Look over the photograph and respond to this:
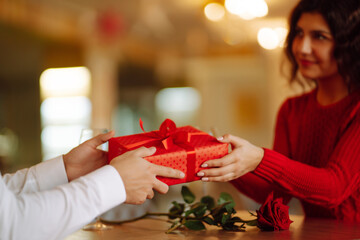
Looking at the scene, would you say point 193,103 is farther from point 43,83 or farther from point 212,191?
point 212,191

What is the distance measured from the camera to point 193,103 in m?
8.48

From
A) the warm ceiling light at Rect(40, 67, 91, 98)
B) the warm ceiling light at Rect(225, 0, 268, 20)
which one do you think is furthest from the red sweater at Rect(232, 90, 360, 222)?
the warm ceiling light at Rect(40, 67, 91, 98)

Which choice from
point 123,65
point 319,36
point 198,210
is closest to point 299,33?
point 319,36

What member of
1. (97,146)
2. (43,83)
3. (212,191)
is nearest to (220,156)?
(97,146)

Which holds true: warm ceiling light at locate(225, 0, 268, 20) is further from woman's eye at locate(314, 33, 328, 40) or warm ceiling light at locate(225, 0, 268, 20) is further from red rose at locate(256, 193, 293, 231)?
red rose at locate(256, 193, 293, 231)

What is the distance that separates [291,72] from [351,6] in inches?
15.9

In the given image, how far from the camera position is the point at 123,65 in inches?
264

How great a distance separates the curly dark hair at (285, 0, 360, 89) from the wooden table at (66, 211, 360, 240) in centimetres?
52

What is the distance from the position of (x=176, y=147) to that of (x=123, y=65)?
19.2 feet

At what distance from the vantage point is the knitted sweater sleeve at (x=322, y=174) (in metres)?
1.16

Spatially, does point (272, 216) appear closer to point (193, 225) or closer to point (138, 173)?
point (193, 225)

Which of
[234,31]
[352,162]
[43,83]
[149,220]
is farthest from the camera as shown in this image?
[43,83]

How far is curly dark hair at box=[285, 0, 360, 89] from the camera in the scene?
1.35 m

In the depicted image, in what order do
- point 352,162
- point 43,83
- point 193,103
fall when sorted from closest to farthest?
point 352,162
point 43,83
point 193,103
